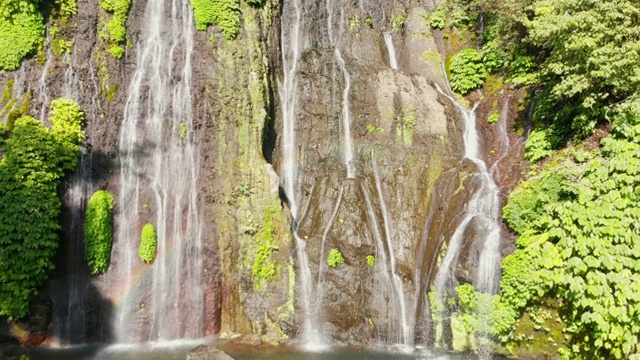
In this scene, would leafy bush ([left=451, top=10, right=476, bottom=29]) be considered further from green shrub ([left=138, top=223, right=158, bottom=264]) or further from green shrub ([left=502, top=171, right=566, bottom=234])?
green shrub ([left=138, top=223, right=158, bottom=264])

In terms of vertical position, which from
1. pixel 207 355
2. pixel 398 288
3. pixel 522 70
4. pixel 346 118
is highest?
pixel 522 70

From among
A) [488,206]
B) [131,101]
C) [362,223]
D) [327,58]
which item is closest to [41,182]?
[131,101]

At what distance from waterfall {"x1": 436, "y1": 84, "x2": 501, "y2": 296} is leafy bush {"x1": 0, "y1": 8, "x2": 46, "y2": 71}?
1569 cm

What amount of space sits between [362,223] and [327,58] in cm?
862

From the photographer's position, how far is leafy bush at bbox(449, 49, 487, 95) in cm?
1925

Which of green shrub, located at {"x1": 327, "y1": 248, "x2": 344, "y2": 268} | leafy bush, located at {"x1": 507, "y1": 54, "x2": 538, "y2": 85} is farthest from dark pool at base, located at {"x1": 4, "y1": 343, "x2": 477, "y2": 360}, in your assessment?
leafy bush, located at {"x1": 507, "y1": 54, "x2": 538, "y2": 85}

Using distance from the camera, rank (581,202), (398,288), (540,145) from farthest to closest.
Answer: (540,145) < (398,288) < (581,202)

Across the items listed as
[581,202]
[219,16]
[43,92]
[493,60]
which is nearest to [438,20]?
[493,60]

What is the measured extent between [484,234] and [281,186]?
7734 mm

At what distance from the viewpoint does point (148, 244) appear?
1369 centimetres

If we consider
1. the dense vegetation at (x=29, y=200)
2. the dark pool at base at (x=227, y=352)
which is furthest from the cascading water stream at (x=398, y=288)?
the dense vegetation at (x=29, y=200)

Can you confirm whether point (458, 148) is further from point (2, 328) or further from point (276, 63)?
point (2, 328)

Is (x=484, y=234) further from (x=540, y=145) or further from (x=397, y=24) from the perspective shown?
(x=397, y=24)

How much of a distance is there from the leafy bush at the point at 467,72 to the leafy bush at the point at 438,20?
9.34 ft
